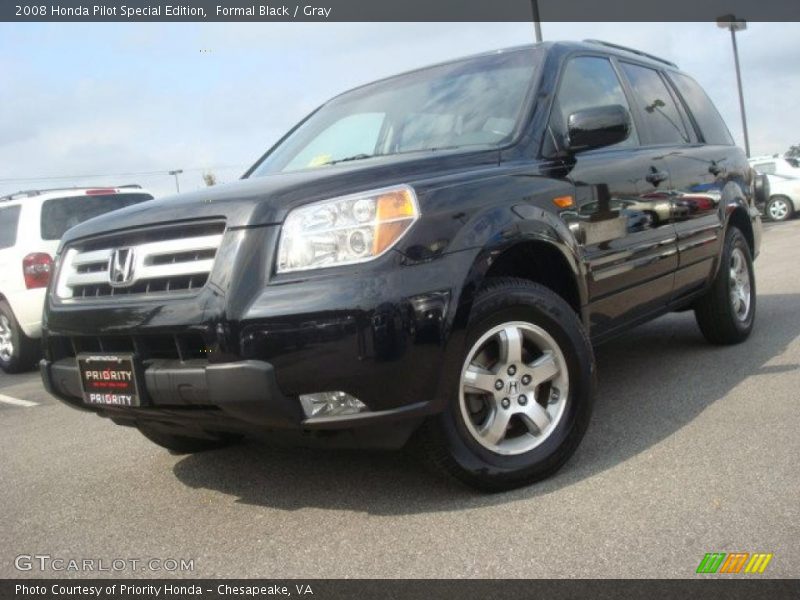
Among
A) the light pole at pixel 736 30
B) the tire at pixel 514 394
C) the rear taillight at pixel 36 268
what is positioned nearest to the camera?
the tire at pixel 514 394

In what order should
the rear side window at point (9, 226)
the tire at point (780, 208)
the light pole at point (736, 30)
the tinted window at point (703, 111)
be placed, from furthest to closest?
the light pole at point (736, 30) < the tire at point (780, 208) < the rear side window at point (9, 226) < the tinted window at point (703, 111)

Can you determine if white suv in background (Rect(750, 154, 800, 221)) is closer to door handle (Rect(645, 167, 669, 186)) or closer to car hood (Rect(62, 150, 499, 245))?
door handle (Rect(645, 167, 669, 186))

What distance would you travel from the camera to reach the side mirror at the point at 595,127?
11.0 feet

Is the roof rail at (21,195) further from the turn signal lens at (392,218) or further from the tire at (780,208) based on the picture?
the tire at (780,208)

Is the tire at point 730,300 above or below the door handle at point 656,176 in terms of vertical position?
below

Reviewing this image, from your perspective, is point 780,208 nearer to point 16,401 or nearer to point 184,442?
point 16,401

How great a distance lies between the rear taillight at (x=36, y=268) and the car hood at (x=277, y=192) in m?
4.40

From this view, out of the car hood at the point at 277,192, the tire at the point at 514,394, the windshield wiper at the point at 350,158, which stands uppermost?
the windshield wiper at the point at 350,158

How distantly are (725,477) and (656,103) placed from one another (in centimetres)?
258

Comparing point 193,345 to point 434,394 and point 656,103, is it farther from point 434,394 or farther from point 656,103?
point 656,103

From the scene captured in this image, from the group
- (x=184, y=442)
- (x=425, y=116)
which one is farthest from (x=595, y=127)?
(x=184, y=442)

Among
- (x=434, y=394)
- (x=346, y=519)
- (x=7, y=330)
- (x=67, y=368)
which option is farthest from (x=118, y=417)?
(x=7, y=330)

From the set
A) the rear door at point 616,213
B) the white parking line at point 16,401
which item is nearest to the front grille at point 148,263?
the rear door at point 616,213

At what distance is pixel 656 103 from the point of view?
4711 mm
